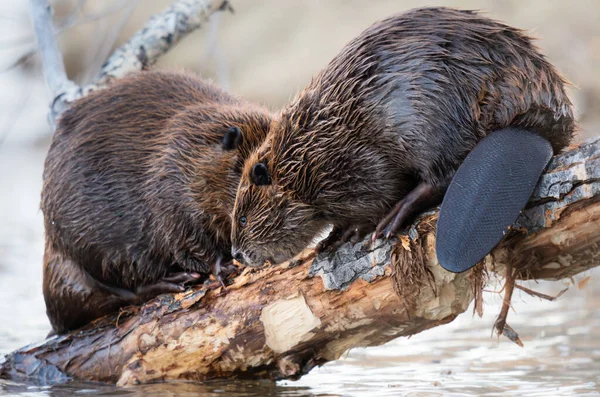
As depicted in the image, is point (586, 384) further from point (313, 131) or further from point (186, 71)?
point (186, 71)

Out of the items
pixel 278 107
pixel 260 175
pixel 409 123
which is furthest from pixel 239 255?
pixel 278 107

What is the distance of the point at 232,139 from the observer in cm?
350

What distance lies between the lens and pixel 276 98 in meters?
12.3

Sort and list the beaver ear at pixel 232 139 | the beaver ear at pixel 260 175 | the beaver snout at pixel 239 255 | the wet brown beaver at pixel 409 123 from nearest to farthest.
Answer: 1. the wet brown beaver at pixel 409 123
2. the beaver ear at pixel 260 175
3. the beaver snout at pixel 239 255
4. the beaver ear at pixel 232 139

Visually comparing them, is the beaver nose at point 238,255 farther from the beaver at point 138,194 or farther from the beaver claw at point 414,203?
the beaver claw at point 414,203

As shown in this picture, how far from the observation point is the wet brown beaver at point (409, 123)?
260 cm

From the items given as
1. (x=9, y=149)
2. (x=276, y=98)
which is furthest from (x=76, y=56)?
(x=276, y=98)

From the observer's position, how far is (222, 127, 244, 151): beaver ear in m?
3.46

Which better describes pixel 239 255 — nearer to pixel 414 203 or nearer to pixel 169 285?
pixel 169 285

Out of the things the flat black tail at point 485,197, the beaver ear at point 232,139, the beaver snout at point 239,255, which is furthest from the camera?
the beaver ear at point 232,139

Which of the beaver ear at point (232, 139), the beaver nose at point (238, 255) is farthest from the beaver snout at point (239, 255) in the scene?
the beaver ear at point (232, 139)

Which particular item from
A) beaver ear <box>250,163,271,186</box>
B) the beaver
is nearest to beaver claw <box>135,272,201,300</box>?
the beaver

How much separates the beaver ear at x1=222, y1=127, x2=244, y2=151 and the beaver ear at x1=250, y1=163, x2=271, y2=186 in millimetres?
437

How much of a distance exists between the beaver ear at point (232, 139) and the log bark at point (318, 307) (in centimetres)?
57
